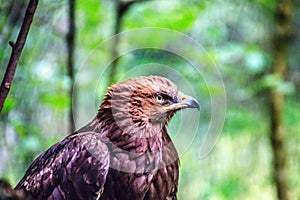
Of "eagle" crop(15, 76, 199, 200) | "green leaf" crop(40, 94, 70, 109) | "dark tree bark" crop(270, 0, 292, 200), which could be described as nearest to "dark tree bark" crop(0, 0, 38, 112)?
"eagle" crop(15, 76, 199, 200)

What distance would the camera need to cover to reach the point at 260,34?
6.74 meters

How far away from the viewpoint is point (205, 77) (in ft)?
16.9

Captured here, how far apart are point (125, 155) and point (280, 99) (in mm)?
4312

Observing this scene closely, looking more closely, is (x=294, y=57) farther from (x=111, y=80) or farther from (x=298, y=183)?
(x=111, y=80)

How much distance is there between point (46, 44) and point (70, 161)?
→ 220 centimetres

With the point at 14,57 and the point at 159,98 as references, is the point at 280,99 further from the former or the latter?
the point at 14,57

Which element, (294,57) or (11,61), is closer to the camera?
(11,61)

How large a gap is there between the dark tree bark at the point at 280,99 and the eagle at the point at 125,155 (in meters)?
4.00

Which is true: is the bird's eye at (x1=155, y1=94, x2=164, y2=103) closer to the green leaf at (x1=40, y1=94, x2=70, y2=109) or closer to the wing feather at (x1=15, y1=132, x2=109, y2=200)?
the wing feather at (x1=15, y1=132, x2=109, y2=200)

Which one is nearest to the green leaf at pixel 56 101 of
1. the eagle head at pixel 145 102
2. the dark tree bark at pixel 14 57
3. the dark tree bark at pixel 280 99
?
the eagle head at pixel 145 102

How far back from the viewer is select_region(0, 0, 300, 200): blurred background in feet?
13.9

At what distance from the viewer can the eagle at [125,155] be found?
2.35m

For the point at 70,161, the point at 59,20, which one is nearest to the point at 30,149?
the point at 59,20

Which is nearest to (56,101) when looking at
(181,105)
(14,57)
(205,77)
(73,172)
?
(205,77)
